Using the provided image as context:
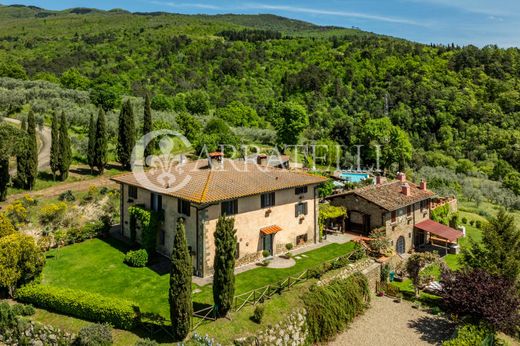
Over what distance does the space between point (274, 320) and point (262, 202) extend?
9.60 metres

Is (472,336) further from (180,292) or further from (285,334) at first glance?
(180,292)

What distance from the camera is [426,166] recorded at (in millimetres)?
88500

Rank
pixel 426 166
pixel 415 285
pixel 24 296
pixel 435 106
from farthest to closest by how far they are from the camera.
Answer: pixel 435 106, pixel 426 166, pixel 415 285, pixel 24 296

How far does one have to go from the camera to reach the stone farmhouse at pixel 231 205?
26500 mm

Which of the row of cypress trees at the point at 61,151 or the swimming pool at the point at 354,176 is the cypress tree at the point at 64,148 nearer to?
the row of cypress trees at the point at 61,151

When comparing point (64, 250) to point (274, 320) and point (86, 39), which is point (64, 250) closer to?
point (274, 320)

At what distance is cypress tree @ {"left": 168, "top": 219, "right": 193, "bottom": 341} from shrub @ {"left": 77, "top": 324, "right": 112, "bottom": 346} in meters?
3.47

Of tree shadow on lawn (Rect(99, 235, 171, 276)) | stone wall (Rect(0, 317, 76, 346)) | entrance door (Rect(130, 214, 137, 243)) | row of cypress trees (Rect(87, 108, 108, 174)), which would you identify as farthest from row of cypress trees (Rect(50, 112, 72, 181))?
stone wall (Rect(0, 317, 76, 346))

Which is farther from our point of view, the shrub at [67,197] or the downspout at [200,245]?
the shrub at [67,197]

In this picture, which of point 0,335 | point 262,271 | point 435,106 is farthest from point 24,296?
point 435,106

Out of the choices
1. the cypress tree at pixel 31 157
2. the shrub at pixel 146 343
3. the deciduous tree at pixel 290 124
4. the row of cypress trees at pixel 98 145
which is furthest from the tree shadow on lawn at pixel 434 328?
the deciduous tree at pixel 290 124

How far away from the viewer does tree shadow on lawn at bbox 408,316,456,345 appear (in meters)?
24.4

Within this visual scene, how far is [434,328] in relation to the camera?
25594 mm

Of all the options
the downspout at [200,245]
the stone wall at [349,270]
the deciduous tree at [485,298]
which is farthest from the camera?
the stone wall at [349,270]
